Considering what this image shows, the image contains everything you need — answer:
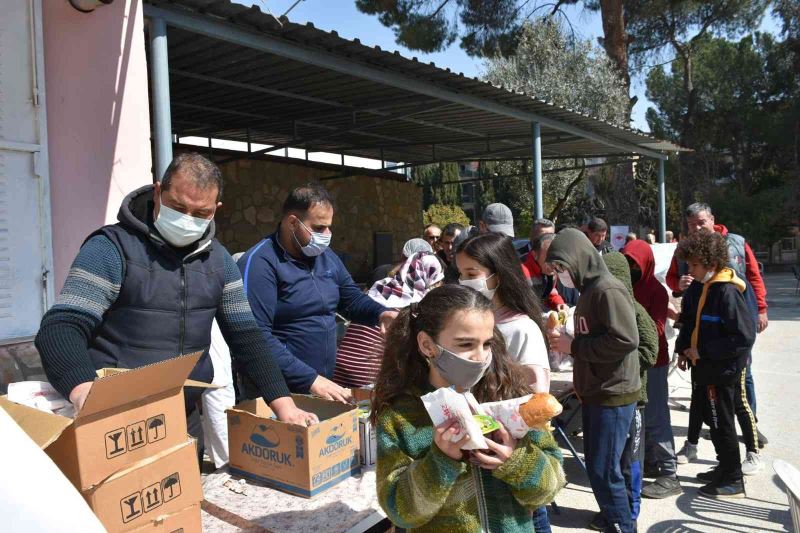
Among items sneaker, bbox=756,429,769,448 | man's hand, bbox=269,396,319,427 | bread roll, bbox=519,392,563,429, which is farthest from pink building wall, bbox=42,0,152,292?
→ sneaker, bbox=756,429,769,448

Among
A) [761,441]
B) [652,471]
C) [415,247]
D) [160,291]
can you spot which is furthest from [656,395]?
[160,291]

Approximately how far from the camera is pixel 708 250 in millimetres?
3994

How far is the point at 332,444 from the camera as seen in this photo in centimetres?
229

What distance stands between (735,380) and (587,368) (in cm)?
150

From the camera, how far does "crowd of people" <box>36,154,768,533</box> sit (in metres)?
1.77

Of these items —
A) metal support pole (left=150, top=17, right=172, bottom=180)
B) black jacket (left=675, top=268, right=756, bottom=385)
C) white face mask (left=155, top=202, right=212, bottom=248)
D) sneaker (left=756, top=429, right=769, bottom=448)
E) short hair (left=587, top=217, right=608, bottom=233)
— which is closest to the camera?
white face mask (left=155, top=202, right=212, bottom=248)

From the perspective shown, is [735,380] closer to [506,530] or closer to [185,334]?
[506,530]

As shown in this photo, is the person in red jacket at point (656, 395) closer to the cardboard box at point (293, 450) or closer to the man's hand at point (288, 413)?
the cardboard box at point (293, 450)

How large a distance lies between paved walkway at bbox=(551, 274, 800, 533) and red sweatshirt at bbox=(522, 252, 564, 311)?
1.17 meters

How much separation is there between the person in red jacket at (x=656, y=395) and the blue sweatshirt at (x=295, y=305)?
2.25m

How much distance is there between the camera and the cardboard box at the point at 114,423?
1.52 m

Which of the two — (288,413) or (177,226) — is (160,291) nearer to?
(177,226)

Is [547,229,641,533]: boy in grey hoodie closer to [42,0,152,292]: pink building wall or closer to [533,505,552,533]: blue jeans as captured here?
[533,505,552,533]: blue jeans

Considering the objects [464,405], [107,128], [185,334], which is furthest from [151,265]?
[107,128]
